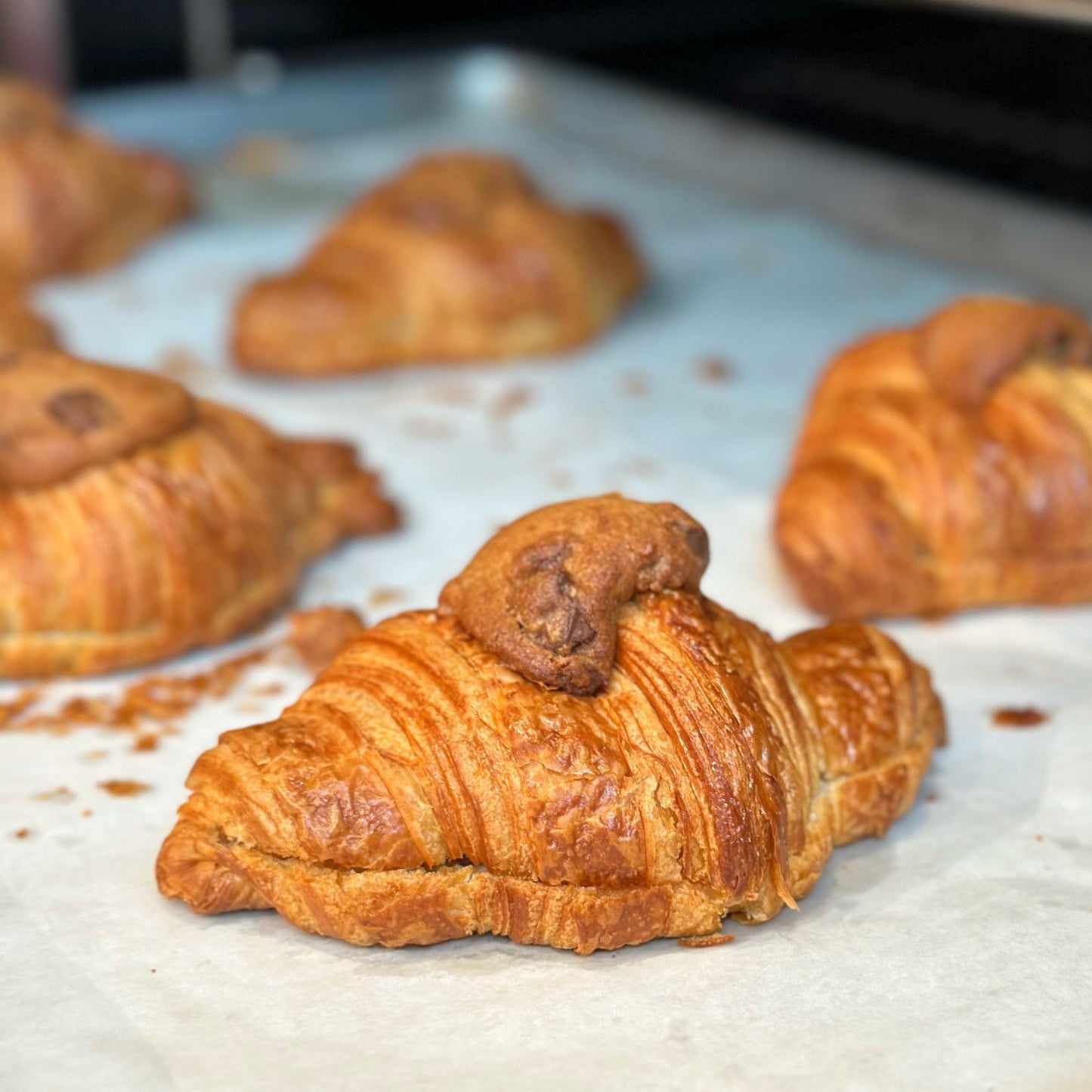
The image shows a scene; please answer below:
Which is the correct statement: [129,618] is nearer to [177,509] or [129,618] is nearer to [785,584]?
[177,509]

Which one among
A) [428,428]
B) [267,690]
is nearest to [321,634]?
[267,690]

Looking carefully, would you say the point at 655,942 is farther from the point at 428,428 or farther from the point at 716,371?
the point at 716,371

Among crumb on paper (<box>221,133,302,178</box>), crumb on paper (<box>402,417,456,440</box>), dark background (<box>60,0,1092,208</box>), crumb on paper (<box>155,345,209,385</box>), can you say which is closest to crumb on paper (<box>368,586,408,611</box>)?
crumb on paper (<box>402,417,456,440</box>)

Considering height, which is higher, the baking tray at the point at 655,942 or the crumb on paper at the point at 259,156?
the crumb on paper at the point at 259,156

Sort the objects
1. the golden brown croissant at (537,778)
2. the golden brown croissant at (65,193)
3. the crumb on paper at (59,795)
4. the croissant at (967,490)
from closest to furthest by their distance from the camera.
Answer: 1. the golden brown croissant at (537,778)
2. the crumb on paper at (59,795)
3. the croissant at (967,490)
4. the golden brown croissant at (65,193)

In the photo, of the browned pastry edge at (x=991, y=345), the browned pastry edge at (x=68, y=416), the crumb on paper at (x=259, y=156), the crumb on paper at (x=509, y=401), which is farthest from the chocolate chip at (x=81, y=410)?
the crumb on paper at (x=259, y=156)

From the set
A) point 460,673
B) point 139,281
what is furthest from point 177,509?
point 139,281

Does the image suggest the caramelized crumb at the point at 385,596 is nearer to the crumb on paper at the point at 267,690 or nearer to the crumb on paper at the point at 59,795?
the crumb on paper at the point at 267,690
